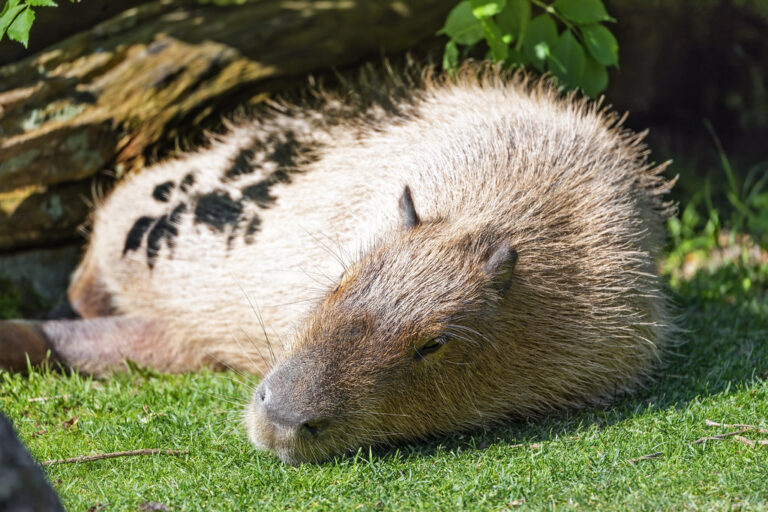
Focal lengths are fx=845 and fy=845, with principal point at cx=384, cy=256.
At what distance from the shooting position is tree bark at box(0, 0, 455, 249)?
200 inches

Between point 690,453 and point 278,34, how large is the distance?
141 inches

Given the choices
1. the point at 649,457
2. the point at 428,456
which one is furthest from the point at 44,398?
the point at 649,457

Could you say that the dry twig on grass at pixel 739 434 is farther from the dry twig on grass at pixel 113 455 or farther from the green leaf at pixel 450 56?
the green leaf at pixel 450 56

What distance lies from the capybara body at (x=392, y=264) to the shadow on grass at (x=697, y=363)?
9cm

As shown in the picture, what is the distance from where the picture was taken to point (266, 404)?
316 centimetres

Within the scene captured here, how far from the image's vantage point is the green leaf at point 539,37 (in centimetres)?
473

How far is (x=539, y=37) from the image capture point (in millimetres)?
4754

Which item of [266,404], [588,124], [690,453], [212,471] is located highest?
[588,124]

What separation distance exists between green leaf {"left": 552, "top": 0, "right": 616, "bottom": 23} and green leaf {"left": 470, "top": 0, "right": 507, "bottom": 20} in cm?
39

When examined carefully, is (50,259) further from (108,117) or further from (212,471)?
(212,471)

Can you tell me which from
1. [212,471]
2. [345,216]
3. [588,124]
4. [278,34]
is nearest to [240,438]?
[212,471]

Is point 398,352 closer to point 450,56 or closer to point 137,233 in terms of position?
point 450,56

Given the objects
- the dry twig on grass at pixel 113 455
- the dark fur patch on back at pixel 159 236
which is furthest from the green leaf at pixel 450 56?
the dry twig on grass at pixel 113 455

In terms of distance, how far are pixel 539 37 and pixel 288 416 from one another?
274 centimetres
